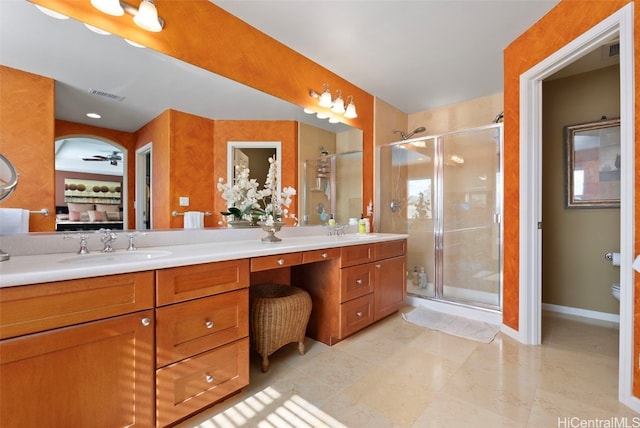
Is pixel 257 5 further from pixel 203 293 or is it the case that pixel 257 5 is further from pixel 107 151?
pixel 203 293

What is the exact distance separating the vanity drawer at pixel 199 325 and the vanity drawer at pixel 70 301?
13 cm

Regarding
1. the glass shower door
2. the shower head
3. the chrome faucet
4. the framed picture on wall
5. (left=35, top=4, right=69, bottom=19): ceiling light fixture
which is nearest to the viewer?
(left=35, top=4, right=69, bottom=19): ceiling light fixture

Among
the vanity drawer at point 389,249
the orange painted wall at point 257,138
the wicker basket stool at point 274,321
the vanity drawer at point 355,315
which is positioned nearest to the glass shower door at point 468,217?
the vanity drawer at point 389,249

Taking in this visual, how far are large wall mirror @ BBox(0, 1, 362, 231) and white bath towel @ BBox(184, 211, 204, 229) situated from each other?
1.06 ft

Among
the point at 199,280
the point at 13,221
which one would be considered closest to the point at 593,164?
the point at 199,280

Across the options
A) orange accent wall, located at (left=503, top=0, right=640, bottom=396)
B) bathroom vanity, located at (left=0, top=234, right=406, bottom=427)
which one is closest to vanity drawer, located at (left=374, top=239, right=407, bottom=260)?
orange accent wall, located at (left=503, top=0, right=640, bottom=396)

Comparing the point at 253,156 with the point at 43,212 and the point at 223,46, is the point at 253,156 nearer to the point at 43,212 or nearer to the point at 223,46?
the point at 223,46

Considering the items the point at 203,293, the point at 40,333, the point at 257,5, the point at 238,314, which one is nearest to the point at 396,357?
the point at 238,314

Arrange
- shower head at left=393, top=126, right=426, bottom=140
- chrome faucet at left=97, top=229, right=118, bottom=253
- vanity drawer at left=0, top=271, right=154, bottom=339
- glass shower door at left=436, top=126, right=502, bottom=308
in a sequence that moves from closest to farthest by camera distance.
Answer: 1. vanity drawer at left=0, top=271, right=154, bottom=339
2. chrome faucet at left=97, top=229, right=118, bottom=253
3. glass shower door at left=436, top=126, right=502, bottom=308
4. shower head at left=393, top=126, right=426, bottom=140

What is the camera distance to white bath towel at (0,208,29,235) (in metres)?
1.23

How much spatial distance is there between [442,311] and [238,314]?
2.26 metres

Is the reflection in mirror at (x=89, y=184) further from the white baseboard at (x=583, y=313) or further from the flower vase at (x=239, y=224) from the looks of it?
the white baseboard at (x=583, y=313)

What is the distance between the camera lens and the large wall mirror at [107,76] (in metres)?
1.27

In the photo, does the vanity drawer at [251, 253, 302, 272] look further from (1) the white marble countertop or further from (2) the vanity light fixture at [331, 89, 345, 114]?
(2) the vanity light fixture at [331, 89, 345, 114]
